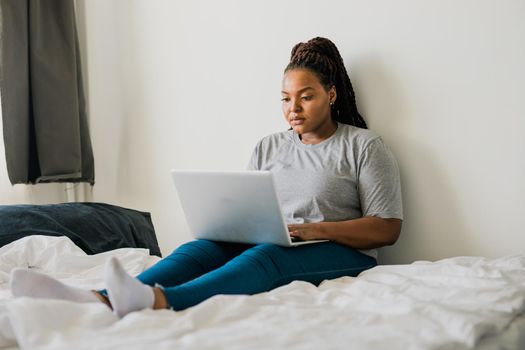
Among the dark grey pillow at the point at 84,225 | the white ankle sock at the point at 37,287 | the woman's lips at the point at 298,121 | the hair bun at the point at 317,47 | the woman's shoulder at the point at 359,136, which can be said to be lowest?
the dark grey pillow at the point at 84,225

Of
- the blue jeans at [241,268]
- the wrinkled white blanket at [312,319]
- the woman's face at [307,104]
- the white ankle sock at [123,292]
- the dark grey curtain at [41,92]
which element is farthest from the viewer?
the dark grey curtain at [41,92]

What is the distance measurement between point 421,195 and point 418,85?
1.01 ft

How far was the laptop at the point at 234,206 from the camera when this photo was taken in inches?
55.1

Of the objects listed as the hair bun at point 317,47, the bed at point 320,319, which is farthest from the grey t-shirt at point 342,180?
the bed at point 320,319

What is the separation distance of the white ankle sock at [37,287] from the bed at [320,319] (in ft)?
0.12

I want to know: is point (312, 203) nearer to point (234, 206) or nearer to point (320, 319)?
point (234, 206)

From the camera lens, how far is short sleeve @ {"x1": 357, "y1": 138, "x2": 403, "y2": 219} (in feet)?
5.48

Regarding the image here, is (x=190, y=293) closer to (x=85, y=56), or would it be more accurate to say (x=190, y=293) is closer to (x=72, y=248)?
(x=72, y=248)

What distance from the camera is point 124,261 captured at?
1774mm

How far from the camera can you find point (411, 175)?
5.91 ft

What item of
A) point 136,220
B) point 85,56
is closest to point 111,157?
point 85,56

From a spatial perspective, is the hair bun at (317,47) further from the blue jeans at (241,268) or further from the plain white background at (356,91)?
the blue jeans at (241,268)

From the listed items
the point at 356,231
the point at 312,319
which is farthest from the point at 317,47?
the point at 312,319

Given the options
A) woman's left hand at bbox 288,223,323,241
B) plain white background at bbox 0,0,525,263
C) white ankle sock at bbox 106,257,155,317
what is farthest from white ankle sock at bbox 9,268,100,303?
plain white background at bbox 0,0,525,263
